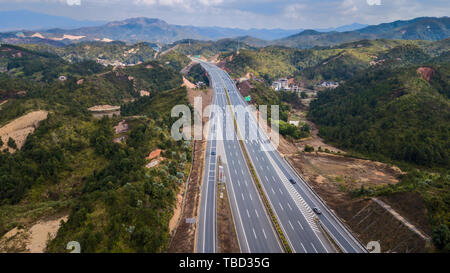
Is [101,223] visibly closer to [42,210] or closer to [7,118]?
[42,210]

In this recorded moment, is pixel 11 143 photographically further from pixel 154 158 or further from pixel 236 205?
pixel 236 205

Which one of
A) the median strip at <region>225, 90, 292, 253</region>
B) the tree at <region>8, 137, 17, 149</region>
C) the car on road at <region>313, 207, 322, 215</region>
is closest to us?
the median strip at <region>225, 90, 292, 253</region>

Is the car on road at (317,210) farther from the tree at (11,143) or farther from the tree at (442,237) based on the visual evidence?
the tree at (11,143)

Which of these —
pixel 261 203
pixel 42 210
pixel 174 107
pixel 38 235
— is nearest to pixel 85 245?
pixel 38 235

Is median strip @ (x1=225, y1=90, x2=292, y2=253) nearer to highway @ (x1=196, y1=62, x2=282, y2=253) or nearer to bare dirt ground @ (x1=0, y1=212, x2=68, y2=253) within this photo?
highway @ (x1=196, y1=62, x2=282, y2=253)

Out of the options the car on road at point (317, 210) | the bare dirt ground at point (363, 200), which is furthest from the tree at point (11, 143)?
the car on road at point (317, 210)

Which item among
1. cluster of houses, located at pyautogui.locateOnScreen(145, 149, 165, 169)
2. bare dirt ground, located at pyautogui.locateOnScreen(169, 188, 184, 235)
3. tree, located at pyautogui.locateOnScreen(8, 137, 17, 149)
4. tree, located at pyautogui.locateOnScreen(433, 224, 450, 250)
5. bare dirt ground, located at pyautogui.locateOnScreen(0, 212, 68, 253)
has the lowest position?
bare dirt ground, located at pyautogui.locateOnScreen(0, 212, 68, 253)

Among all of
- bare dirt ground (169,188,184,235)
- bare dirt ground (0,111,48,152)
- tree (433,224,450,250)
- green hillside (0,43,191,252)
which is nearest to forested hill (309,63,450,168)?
tree (433,224,450,250)
